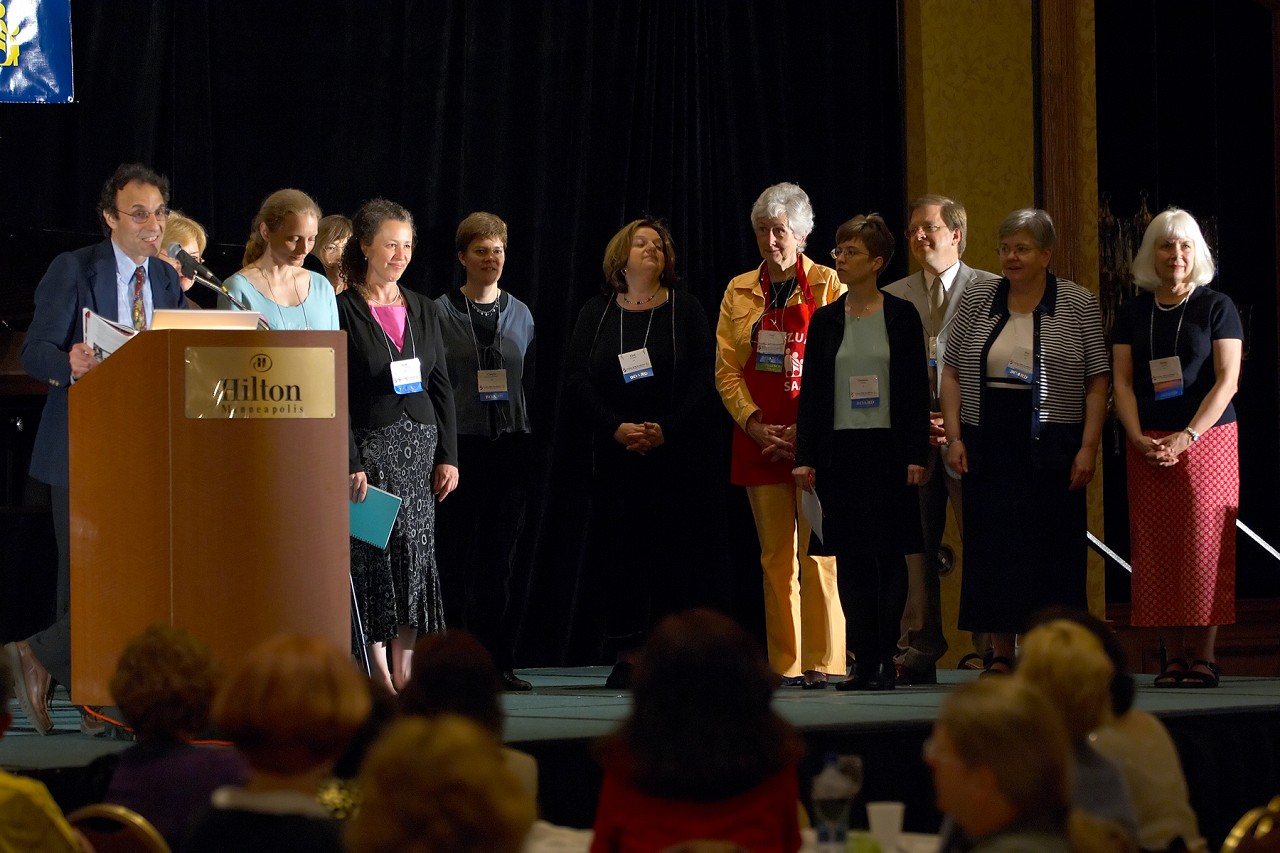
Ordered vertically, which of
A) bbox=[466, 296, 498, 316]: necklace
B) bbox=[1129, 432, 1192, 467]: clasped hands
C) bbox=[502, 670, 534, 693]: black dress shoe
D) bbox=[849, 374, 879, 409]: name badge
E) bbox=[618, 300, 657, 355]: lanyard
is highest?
bbox=[466, 296, 498, 316]: necklace

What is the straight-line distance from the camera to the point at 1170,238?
4.84 meters

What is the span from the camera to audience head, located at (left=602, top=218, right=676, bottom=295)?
535 centimetres

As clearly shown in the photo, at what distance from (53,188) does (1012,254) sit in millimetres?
3298

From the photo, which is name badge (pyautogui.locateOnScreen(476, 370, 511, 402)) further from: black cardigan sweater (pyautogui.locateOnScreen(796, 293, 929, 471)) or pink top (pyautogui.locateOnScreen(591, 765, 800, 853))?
pink top (pyautogui.locateOnScreen(591, 765, 800, 853))

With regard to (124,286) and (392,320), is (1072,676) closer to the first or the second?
(124,286)

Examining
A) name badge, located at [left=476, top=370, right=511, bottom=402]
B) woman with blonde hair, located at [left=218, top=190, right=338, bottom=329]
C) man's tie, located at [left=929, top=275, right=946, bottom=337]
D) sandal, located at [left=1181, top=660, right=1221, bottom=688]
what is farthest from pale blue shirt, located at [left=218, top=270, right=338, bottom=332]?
sandal, located at [left=1181, top=660, right=1221, bottom=688]

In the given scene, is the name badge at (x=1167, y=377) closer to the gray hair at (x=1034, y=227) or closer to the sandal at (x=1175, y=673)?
the gray hair at (x=1034, y=227)

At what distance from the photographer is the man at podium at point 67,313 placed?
3.94 metres

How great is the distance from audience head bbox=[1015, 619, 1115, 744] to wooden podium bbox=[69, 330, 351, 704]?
67.0 inches

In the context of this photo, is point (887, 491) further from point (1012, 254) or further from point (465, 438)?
point (465, 438)

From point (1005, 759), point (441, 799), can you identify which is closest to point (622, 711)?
point (1005, 759)

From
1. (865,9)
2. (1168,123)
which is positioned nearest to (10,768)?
(865,9)

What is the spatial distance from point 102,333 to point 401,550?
1350mm

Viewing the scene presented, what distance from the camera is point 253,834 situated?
175 centimetres
